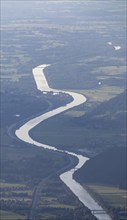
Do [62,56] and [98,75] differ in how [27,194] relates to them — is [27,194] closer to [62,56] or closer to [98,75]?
[98,75]

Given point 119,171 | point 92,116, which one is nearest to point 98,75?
point 92,116

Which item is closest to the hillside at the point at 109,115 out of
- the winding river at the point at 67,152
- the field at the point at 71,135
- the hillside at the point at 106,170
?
the field at the point at 71,135

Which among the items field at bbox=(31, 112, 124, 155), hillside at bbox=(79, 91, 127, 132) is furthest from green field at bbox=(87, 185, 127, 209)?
hillside at bbox=(79, 91, 127, 132)

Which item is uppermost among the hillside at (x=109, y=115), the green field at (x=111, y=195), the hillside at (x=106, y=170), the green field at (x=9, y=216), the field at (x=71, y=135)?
the green field at (x=9, y=216)

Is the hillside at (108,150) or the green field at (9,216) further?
the hillside at (108,150)

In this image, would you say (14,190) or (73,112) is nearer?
(14,190)

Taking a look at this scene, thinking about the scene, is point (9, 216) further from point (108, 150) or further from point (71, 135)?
point (71, 135)

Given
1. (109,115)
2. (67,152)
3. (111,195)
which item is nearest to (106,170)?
(111,195)

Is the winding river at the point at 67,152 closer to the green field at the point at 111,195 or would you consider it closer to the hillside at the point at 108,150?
the green field at the point at 111,195

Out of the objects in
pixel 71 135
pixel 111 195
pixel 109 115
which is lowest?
pixel 109 115
